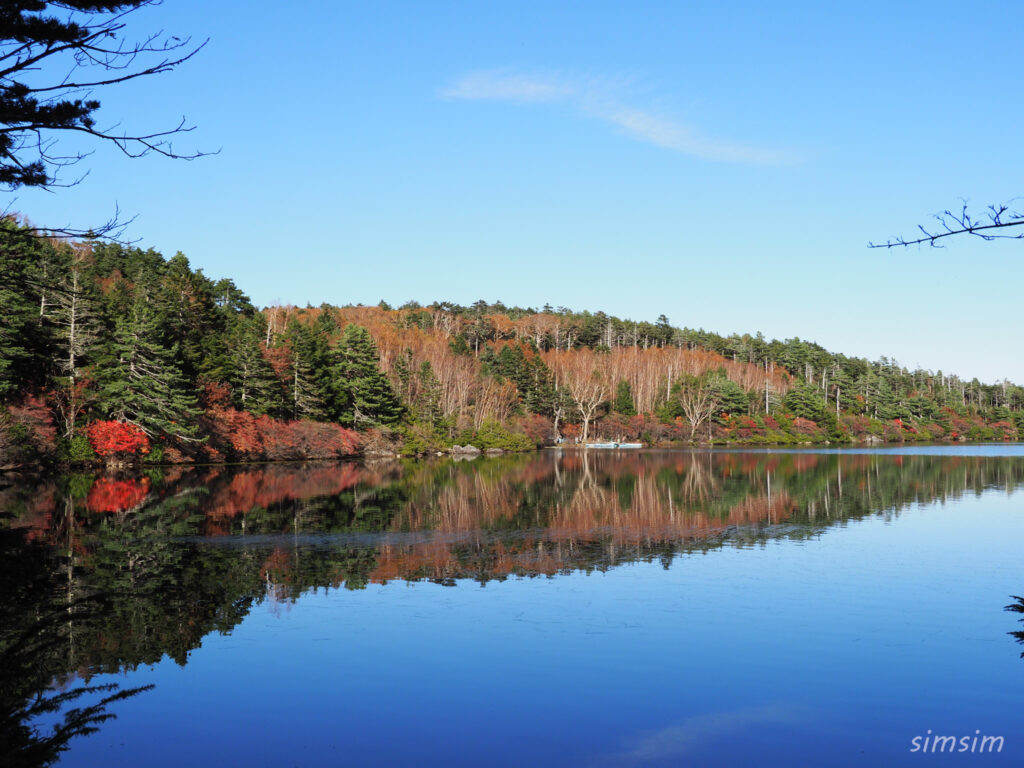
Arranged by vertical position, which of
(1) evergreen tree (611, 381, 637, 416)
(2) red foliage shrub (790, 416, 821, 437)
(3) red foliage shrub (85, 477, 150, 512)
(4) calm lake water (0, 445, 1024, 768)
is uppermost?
(1) evergreen tree (611, 381, 637, 416)

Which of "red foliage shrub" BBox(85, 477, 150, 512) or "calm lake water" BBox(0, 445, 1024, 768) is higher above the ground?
"red foliage shrub" BBox(85, 477, 150, 512)

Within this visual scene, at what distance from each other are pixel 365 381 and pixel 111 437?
2134 centimetres

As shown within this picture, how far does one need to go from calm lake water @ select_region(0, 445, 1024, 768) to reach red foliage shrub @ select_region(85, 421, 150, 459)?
48.4ft

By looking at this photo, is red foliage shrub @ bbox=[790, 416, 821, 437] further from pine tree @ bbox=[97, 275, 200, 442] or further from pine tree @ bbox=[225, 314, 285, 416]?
pine tree @ bbox=[97, 275, 200, 442]

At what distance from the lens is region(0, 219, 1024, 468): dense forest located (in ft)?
118

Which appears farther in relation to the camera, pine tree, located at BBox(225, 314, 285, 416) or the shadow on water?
pine tree, located at BBox(225, 314, 285, 416)

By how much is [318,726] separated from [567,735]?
7.40 ft

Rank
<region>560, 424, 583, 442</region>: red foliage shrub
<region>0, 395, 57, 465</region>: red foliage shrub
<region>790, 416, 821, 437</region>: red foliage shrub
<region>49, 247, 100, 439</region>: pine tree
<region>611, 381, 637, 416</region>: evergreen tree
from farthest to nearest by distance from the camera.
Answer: <region>611, 381, 637, 416</region>: evergreen tree → <region>790, 416, 821, 437</region>: red foliage shrub → <region>560, 424, 583, 442</region>: red foliage shrub → <region>49, 247, 100, 439</region>: pine tree → <region>0, 395, 57, 465</region>: red foliage shrub

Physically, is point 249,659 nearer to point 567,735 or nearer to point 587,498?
point 567,735

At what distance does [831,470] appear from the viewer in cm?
4203

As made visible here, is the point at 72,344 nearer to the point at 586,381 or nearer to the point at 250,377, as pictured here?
the point at 250,377

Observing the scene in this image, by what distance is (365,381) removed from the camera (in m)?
55.8

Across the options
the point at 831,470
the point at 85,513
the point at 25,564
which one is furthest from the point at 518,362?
the point at 25,564

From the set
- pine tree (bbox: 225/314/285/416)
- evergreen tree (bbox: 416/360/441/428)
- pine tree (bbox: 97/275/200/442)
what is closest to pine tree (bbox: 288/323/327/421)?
pine tree (bbox: 225/314/285/416)
